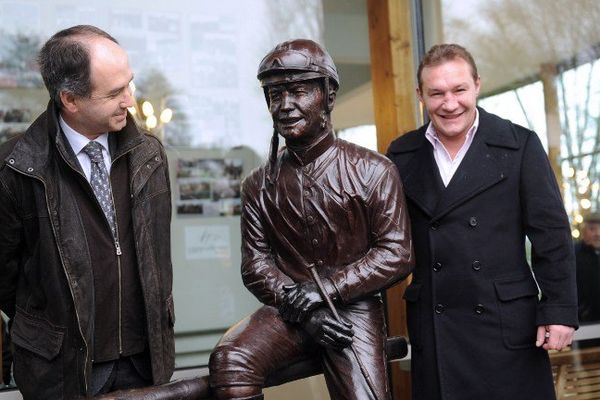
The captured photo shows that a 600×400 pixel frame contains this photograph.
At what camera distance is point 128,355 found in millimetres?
2467

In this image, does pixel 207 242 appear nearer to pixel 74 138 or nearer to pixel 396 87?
pixel 396 87

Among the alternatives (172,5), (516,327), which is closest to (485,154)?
(516,327)

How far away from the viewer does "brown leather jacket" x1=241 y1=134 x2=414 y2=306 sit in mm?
2340

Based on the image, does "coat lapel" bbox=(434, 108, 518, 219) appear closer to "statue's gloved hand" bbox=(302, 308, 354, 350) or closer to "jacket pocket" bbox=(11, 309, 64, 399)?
"statue's gloved hand" bbox=(302, 308, 354, 350)

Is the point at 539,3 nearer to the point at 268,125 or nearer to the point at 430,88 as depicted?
the point at 268,125

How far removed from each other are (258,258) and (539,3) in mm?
3874

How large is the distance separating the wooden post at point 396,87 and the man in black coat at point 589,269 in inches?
56.3

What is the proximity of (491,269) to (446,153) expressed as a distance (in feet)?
1.41

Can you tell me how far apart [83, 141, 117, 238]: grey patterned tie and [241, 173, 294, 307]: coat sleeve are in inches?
15.7

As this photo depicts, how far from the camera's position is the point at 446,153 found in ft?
9.15

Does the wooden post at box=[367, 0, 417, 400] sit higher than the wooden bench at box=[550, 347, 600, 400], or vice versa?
the wooden post at box=[367, 0, 417, 400]

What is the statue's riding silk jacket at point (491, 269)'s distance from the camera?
8.64 feet

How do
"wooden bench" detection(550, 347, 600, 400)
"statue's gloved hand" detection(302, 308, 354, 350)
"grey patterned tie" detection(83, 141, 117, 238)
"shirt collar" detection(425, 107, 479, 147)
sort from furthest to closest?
"wooden bench" detection(550, 347, 600, 400) < "shirt collar" detection(425, 107, 479, 147) < "grey patterned tie" detection(83, 141, 117, 238) < "statue's gloved hand" detection(302, 308, 354, 350)

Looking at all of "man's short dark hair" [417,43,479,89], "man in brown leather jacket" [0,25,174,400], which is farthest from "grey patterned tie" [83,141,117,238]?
"man's short dark hair" [417,43,479,89]
